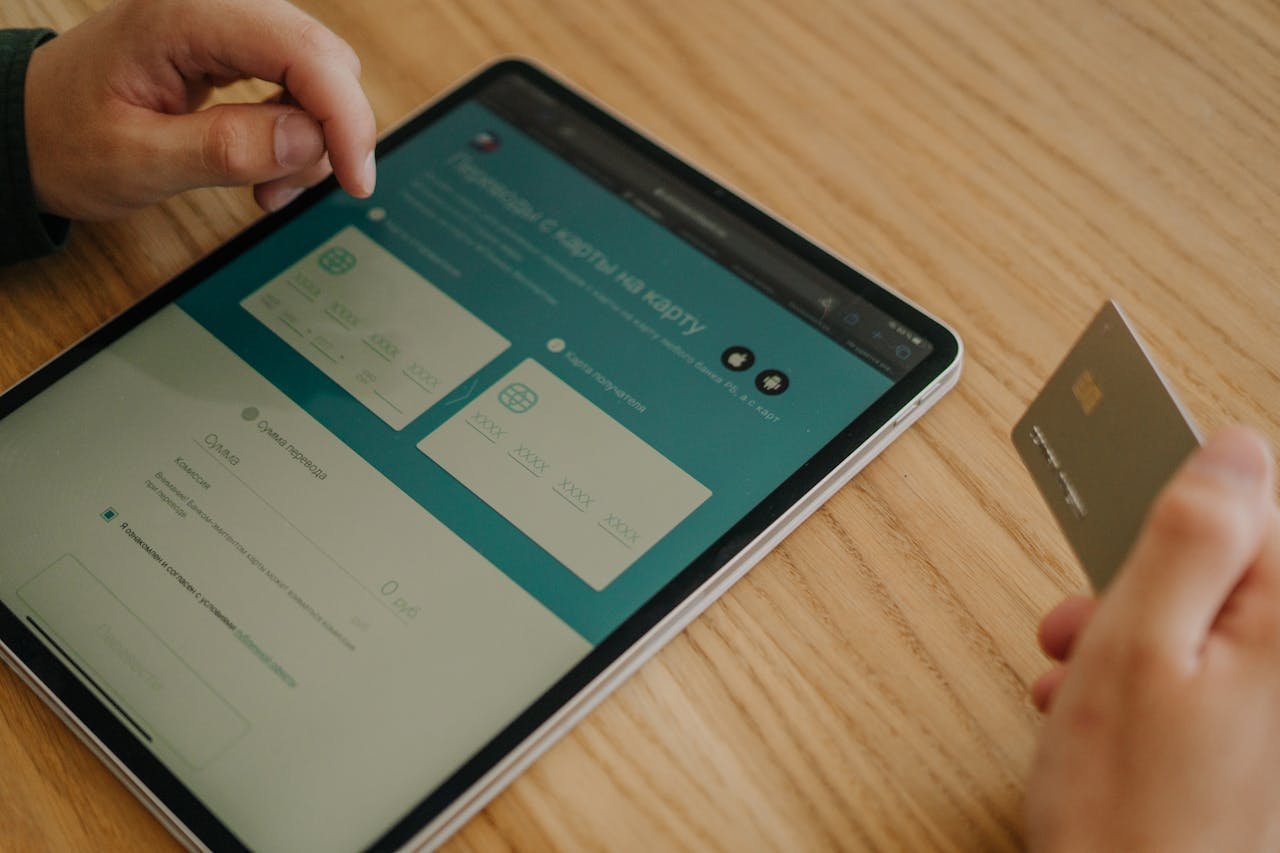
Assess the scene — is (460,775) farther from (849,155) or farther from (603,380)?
(849,155)

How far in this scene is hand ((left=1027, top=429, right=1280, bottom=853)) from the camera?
1.23ft

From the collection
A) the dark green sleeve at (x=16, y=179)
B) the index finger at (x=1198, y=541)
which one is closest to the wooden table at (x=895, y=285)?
the dark green sleeve at (x=16, y=179)

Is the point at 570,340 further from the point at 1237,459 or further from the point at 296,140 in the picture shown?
the point at 1237,459

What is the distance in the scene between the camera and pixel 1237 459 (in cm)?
37

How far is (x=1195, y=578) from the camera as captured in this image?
1.23 ft

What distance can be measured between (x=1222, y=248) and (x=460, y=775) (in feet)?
1.68

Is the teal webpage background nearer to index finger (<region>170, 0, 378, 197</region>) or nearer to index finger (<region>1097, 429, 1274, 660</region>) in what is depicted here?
index finger (<region>170, 0, 378, 197</region>)

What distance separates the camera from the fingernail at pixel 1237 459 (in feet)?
1.22

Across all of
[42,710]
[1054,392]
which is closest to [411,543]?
[42,710]

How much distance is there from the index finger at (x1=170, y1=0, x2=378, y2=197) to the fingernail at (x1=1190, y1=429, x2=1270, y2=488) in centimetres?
44

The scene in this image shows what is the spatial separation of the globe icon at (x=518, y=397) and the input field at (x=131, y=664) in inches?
7.7

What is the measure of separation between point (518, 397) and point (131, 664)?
220 mm

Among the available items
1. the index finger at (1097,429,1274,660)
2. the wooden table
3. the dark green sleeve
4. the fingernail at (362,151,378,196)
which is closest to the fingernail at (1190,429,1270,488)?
the index finger at (1097,429,1274,660)

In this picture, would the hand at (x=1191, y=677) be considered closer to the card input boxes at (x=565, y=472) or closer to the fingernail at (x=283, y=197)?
the card input boxes at (x=565, y=472)
